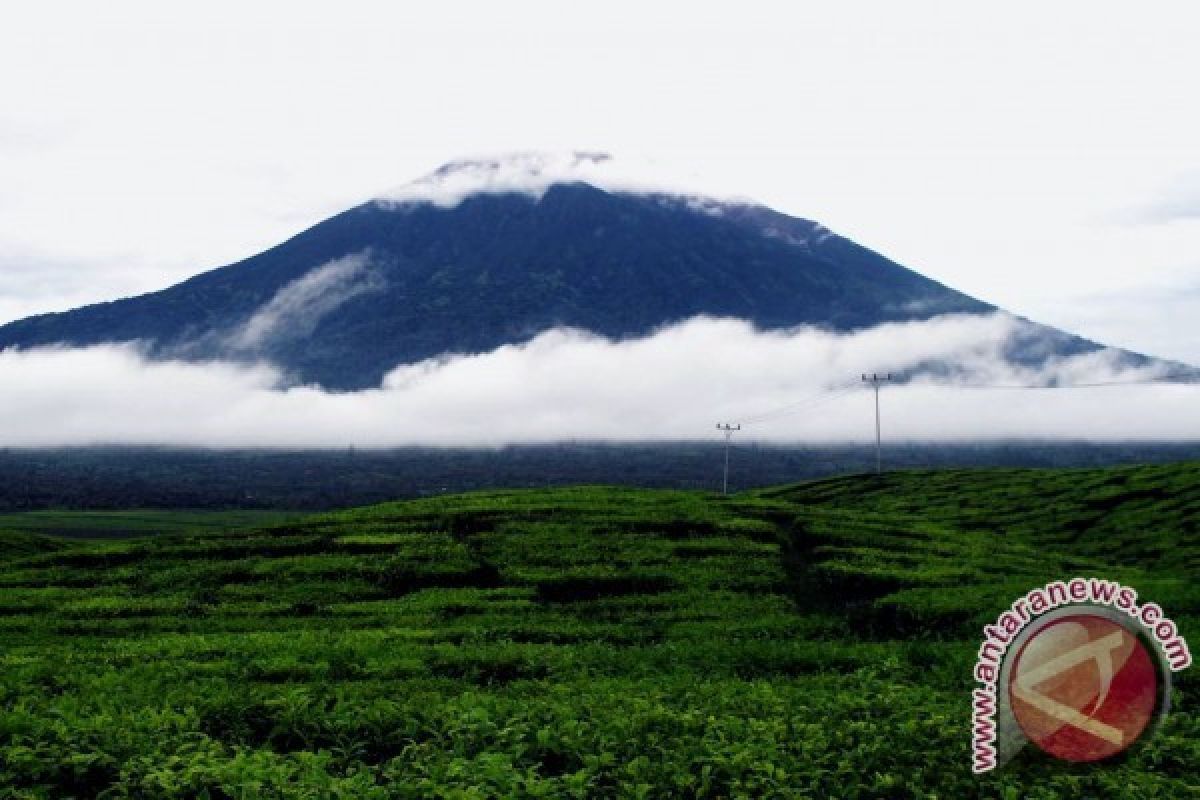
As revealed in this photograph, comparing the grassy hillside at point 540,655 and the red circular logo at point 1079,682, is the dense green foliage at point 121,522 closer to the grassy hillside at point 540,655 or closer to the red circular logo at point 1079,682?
the grassy hillside at point 540,655

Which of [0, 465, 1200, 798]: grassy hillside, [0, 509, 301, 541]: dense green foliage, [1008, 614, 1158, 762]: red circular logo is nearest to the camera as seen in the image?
[1008, 614, 1158, 762]: red circular logo

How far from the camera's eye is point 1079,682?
39.7 ft

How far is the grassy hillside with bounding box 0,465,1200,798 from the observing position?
1330 centimetres

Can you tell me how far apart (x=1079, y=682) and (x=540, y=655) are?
14.8 metres

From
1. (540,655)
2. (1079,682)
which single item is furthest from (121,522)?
(1079,682)

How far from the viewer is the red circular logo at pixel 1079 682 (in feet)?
39.5

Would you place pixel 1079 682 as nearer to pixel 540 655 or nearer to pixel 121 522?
pixel 540 655

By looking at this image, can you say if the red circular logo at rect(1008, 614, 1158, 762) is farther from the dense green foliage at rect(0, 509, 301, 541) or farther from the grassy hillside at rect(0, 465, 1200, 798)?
the dense green foliage at rect(0, 509, 301, 541)

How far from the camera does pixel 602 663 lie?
2355 cm

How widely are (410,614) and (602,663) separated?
12599 mm

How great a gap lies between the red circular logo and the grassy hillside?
2.76 ft

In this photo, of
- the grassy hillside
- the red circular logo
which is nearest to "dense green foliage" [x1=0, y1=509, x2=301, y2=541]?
the grassy hillside

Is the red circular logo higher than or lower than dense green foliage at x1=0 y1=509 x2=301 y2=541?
higher

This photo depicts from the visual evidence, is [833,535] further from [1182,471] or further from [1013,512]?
[1182,471]
